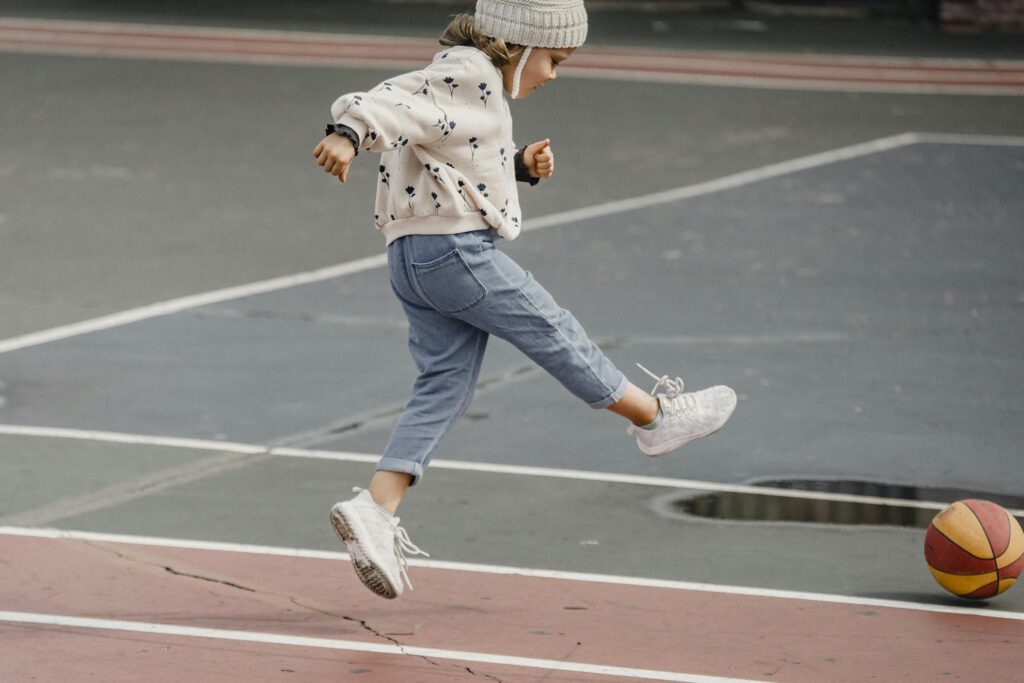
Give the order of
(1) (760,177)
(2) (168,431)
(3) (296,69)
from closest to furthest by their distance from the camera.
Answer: (2) (168,431)
(1) (760,177)
(3) (296,69)

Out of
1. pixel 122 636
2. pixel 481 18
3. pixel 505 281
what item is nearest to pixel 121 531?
pixel 122 636

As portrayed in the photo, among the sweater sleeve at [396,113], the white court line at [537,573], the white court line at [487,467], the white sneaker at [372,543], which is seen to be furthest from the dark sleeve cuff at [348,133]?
the white court line at [487,467]

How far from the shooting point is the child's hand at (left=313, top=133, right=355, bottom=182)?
502cm

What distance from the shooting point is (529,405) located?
885cm

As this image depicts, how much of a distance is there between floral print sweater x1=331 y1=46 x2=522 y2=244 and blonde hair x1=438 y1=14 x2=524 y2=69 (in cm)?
4

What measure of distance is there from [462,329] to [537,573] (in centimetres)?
106

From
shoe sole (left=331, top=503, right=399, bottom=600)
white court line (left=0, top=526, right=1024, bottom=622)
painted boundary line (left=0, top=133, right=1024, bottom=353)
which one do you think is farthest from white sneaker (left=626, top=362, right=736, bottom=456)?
painted boundary line (left=0, top=133, right=1024, bottom=353)

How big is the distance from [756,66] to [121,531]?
16.7m

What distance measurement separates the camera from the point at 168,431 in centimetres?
827

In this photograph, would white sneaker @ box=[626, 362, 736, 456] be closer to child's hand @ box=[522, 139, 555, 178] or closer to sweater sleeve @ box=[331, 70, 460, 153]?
child's hand @ box=[522, 139, 555, 178]

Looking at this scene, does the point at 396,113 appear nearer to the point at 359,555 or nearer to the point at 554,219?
the point at 359,555

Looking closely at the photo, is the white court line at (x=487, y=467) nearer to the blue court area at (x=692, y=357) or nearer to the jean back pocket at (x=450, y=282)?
the blue court area at (x=692, y=357)

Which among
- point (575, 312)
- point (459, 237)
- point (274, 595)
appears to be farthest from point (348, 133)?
point (575, 312)

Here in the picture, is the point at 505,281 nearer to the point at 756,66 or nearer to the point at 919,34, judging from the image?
the point at 756,66
